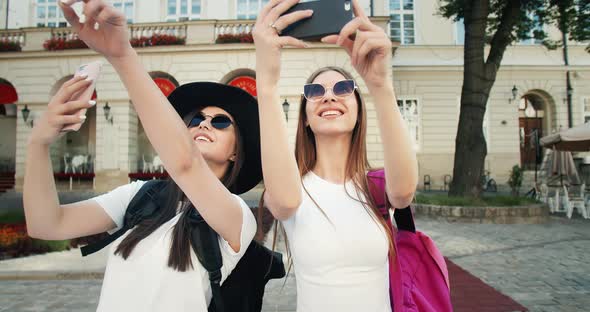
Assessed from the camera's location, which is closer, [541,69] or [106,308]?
[106,308]

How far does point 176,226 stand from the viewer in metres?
1.45

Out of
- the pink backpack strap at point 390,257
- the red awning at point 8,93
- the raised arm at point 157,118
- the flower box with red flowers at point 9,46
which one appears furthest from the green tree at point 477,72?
the red awning at point 8,93

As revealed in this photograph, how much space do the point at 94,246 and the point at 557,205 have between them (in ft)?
45.3

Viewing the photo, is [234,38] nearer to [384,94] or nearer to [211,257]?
[211,257]

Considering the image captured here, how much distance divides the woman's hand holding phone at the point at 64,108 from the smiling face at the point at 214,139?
0.53 meters

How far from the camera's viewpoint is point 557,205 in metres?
11.2

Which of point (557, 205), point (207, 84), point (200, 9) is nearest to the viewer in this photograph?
point (207, 84)

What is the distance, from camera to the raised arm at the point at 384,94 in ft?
3.26

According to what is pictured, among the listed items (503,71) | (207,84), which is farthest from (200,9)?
(207,84)

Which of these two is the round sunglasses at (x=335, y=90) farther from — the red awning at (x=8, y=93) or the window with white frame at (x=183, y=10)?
the red awning at (x=8, y=93)

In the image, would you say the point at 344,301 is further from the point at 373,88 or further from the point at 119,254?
the point at 119,254

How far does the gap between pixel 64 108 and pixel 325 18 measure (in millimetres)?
858

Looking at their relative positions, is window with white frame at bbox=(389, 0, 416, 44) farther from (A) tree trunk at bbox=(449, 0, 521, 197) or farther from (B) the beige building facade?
(A) tree trunk at bbox=(449, 0, 521, 197)

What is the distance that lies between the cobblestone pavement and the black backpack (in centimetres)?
226
